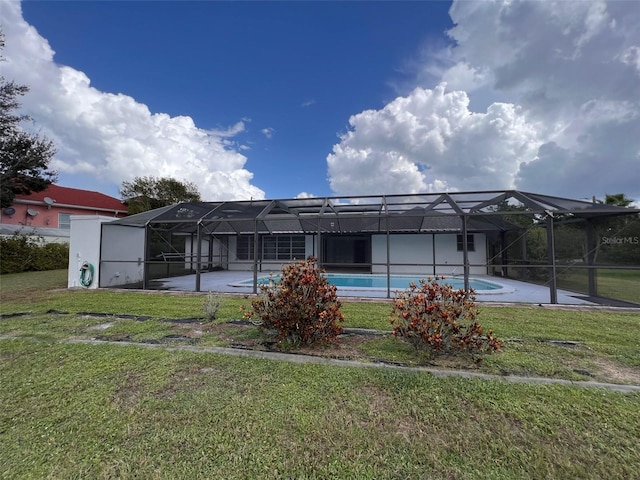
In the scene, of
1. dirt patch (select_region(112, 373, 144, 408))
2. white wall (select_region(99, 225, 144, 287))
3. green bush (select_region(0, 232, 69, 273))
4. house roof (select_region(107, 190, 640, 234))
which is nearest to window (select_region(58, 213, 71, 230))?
green bush (select_region(0, 232, 69, 273))

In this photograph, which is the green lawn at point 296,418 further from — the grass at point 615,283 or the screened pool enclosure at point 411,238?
the grass at point 615,283

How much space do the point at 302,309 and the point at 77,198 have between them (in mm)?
26388

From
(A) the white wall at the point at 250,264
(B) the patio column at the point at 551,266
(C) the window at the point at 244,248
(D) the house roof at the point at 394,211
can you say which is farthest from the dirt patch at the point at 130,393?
(C) the window at the point at 244,248

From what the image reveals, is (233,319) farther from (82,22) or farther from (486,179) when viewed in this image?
(486,179)

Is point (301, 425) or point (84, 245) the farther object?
point (84, 245)

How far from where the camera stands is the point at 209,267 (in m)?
15.9

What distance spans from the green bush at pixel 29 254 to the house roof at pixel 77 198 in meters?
6.72

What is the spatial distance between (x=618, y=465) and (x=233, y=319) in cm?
485

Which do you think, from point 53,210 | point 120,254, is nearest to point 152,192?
point 53,210

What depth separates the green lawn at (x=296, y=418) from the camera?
178cm

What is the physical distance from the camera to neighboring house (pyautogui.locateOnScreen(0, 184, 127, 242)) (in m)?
16.6

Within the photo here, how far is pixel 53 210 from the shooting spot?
792 inches

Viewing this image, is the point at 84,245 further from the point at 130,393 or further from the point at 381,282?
the point at 381,282

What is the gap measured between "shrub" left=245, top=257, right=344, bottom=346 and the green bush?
16077mm
